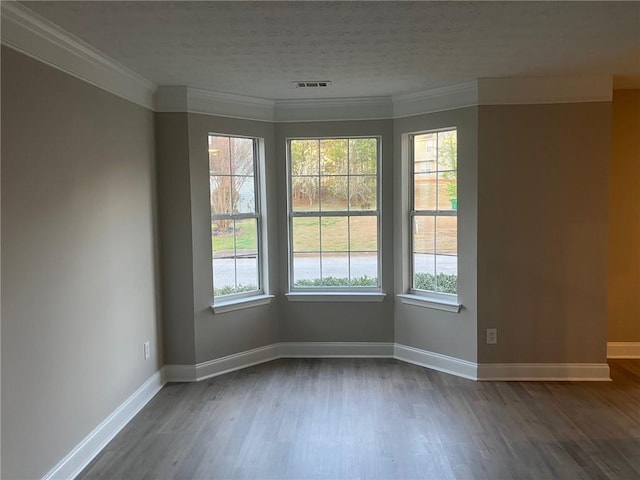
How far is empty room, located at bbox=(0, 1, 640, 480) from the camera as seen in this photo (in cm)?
247

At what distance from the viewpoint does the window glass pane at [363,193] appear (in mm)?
4590

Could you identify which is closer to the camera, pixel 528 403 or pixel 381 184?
pixel 528 403

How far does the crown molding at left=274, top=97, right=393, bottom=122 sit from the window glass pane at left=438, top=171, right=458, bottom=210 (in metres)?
0.76

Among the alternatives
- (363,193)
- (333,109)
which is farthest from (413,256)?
(333,109)

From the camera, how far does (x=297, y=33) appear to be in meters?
2.70

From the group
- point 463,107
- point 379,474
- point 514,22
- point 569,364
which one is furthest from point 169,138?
point 569,364

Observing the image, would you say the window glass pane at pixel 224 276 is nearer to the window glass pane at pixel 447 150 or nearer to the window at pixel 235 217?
the window at pixel 235 217

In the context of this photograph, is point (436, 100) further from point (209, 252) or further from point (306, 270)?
point (209, 252)

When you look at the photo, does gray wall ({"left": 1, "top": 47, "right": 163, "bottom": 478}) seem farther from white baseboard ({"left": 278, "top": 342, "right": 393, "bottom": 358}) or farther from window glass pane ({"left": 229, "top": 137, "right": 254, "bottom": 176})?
white baseboard ({"left": 278, "top": 342, "right": 393, "bottom": 358})

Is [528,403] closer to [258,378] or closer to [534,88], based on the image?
[258,378]

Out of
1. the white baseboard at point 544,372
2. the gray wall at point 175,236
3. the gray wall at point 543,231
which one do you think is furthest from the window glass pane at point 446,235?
the gray wall at point 175,236

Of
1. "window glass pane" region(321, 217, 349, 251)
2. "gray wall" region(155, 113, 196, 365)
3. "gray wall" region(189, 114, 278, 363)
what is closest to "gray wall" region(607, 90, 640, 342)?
"window glass pane" region(321, 217, 349, 251)

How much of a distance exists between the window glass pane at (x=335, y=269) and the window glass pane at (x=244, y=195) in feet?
2.75

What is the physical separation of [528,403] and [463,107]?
2.32 m
